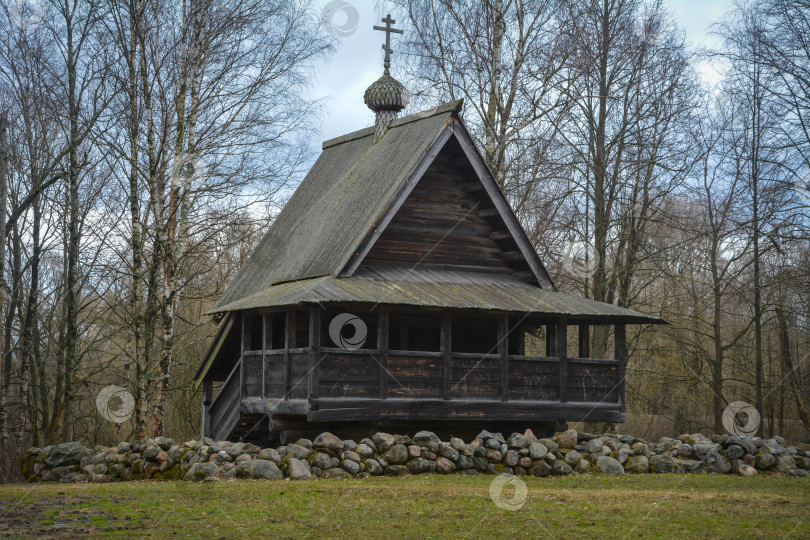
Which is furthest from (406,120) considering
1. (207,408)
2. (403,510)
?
Result: (403,510)

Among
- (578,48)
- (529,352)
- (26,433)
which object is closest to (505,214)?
(578,48)

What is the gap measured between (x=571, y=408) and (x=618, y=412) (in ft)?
4.03

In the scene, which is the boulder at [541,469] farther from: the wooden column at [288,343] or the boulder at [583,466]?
the wooden column at [288,343]

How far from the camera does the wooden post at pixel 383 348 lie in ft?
58.7

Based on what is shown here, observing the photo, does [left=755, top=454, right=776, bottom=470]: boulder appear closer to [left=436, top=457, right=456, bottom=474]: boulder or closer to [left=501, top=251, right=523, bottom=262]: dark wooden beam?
[left=436, top=457, right=456, bottom=474]: boulder

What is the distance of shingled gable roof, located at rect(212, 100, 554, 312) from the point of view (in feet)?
62.1

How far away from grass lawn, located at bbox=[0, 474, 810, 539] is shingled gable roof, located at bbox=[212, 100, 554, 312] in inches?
215

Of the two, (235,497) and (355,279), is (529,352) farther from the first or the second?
(235,497)

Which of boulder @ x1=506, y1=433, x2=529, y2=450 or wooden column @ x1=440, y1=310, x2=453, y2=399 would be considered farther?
wooden column @ x1=440, y1=310, x2=453, y2=399

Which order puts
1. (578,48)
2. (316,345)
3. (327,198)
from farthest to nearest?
1. (578,48)
2. (327,198)
3. (316,345)

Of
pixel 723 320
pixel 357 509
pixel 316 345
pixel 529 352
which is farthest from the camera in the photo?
pixel 723 320

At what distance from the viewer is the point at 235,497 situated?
511 inches

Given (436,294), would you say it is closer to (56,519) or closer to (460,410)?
(460,410)
